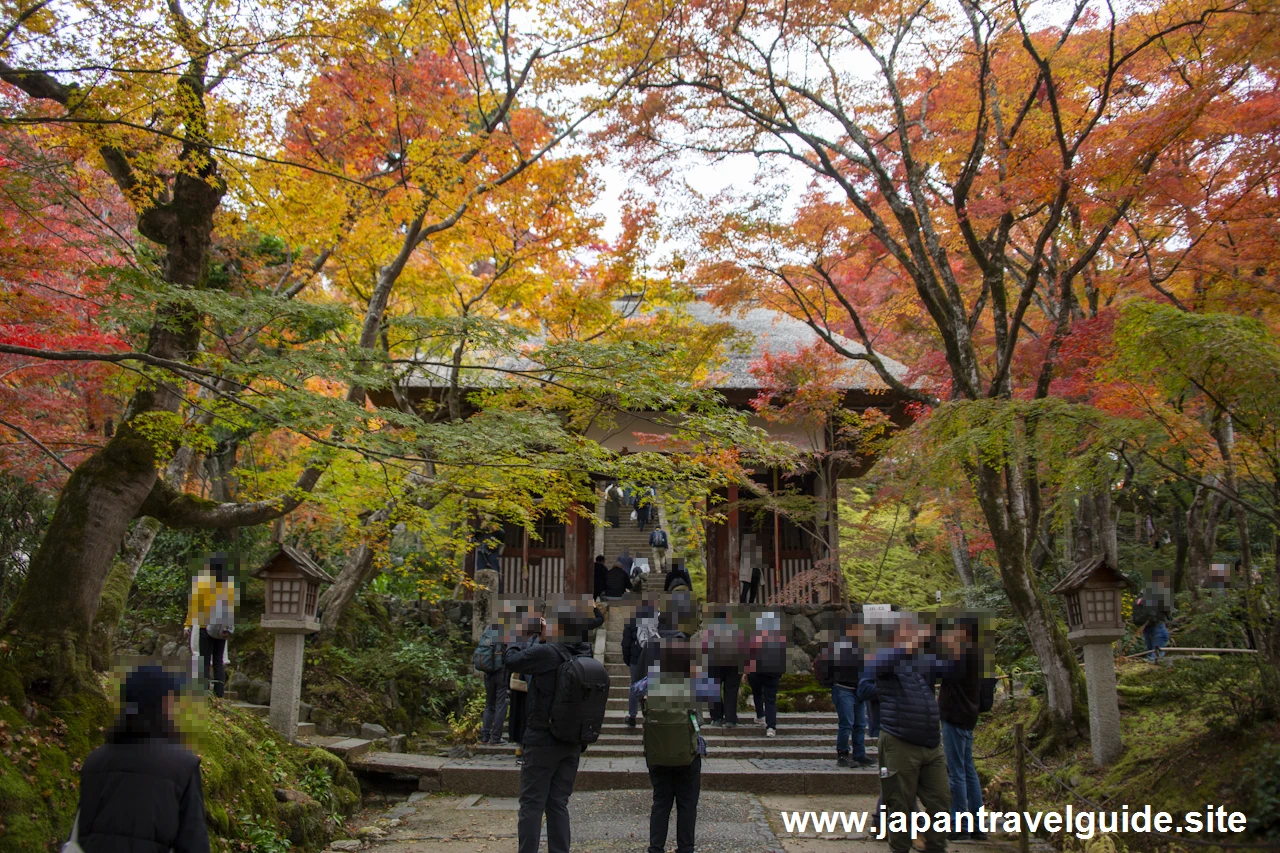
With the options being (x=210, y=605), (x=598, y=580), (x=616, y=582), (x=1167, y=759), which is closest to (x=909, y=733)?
(x=1167, y=759)

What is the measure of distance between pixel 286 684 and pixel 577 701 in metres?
4.44

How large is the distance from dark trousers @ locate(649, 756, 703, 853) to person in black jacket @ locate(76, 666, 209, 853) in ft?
8.49

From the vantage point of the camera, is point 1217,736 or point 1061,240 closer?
point 1217,736

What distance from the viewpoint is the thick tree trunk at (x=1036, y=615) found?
7570mm

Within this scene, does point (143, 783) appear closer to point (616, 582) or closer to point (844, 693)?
point (844, 693)

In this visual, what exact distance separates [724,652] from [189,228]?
19.8ft

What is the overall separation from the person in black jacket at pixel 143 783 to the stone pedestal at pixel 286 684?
498 centimetres

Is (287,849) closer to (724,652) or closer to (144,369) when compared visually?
(144,369)

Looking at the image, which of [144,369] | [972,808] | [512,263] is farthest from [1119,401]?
[144,369]

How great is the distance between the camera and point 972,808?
554cm

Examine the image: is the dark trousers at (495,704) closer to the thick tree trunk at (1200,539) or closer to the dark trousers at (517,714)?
the dark trousers at (517,714)

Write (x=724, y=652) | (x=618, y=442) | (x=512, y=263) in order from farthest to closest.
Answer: (x=618, y=442) → (x=512, y=263) → (x=724, y=652)

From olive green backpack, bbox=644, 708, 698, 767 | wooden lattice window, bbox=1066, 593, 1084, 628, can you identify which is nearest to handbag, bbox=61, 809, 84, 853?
olive green backpack, bbox=644, 708, 698, 767

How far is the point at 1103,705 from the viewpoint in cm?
688
